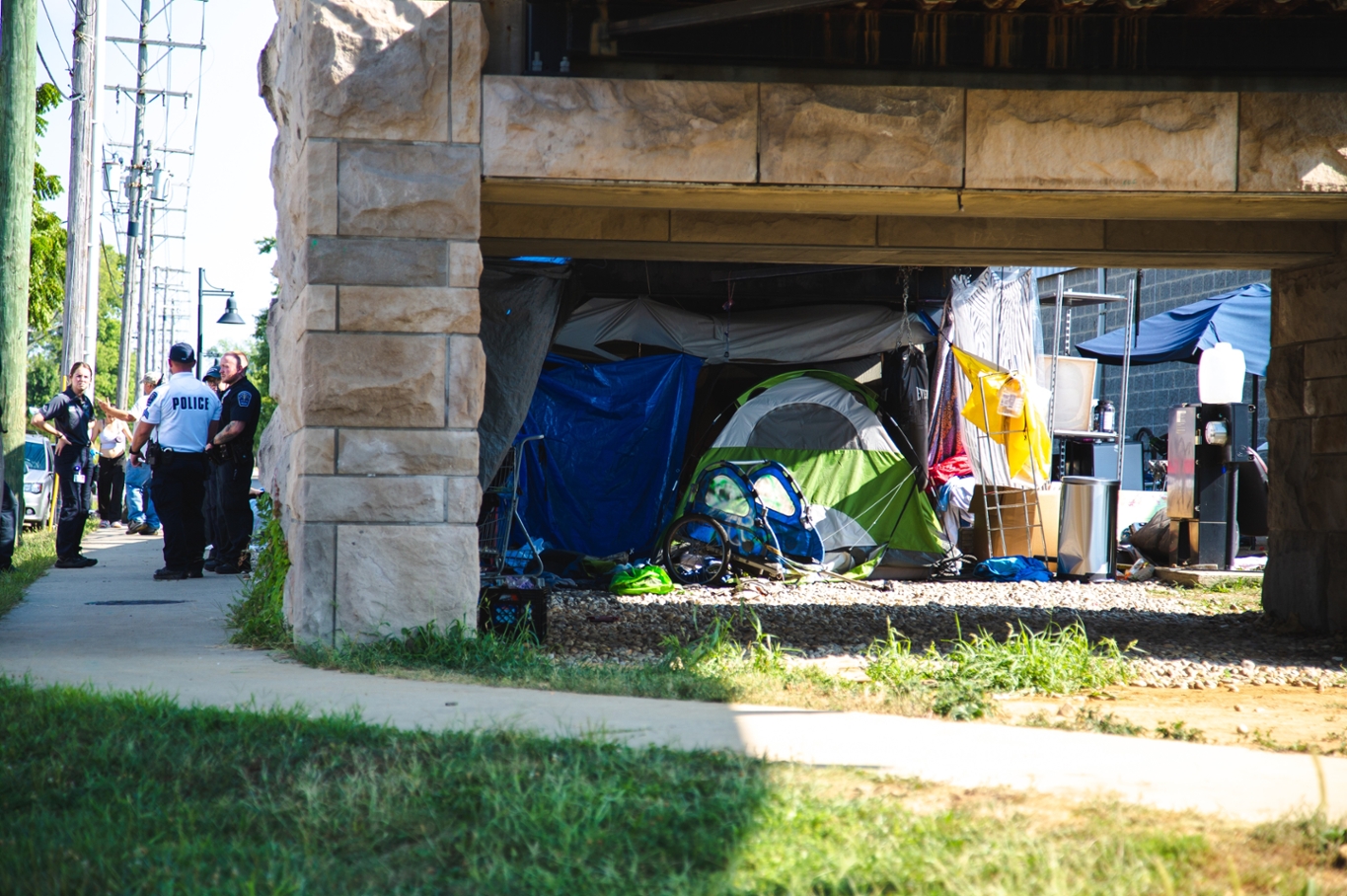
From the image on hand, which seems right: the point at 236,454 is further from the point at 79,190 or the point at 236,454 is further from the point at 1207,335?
the point at 1207,335

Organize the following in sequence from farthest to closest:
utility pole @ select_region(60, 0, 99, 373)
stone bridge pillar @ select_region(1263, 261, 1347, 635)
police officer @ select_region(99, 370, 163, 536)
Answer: police officer @ select_region(99, 370, 163, 536) < utility pole @ select_region(60, 0, 99, 373) < stone bridge pillar @ select_region(1263, 261, 1347, 635)

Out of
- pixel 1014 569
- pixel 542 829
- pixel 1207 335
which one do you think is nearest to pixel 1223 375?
pixel 1014 569

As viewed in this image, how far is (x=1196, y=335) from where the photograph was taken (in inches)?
597

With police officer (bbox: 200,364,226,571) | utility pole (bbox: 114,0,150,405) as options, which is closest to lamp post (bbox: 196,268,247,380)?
utility pole (bbox: 114,0,150,405)

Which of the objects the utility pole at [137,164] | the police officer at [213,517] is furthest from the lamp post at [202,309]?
the police officer at [213,517]

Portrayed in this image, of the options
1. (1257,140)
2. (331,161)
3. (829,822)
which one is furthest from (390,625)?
(1257,140)

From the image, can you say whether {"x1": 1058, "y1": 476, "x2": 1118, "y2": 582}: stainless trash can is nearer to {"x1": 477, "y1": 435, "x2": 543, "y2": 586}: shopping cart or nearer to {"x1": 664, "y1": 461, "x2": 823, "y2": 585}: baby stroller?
{"x1": 664, "y1": 461, "x2": 823, "y2": 585}: baby stroller

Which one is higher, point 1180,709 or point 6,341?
point 6,341

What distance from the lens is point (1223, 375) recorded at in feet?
36.8

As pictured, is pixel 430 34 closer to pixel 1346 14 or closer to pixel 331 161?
pixel 331 161

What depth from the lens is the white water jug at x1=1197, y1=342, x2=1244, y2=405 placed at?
11.2 m

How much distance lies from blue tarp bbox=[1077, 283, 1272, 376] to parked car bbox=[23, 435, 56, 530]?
14.8 metres

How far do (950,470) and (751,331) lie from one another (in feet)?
8.33

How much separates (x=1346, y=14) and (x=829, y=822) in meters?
5.31
